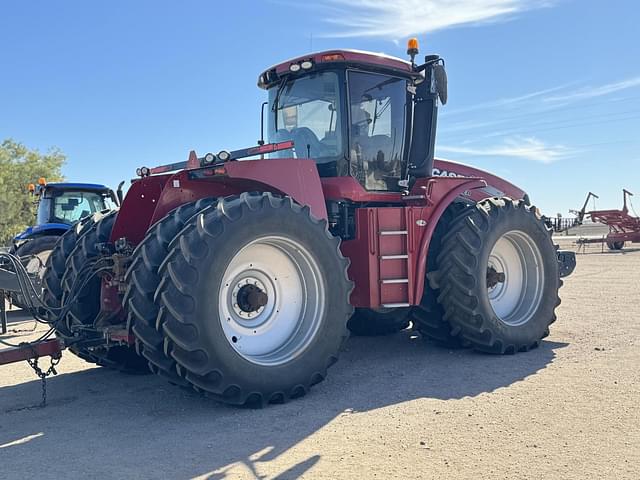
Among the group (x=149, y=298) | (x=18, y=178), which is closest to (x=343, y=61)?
(x=149, y=298)

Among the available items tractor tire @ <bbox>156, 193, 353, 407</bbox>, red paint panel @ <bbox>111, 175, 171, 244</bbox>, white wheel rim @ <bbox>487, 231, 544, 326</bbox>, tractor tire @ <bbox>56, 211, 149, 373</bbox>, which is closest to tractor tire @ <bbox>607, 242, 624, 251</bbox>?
white wheel rim @ <bbox>487, 231, 544, 326</bbox>

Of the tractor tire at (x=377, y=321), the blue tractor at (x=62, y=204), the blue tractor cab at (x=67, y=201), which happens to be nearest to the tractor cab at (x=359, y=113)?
the tractor tire at (x=377, y=321)

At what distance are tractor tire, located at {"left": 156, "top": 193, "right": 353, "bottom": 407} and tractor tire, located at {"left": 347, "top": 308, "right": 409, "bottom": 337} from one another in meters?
2.37

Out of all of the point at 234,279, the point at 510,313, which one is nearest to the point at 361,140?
the point at 234,279

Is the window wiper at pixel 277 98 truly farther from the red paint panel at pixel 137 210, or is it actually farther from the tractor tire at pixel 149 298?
the tractor tire at pixel 149 298

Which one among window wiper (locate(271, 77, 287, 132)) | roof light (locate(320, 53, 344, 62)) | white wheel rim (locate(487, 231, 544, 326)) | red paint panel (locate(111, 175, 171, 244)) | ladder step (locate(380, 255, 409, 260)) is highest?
roof light (locate(320, 53, 344, 62))

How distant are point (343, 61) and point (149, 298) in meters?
3.03

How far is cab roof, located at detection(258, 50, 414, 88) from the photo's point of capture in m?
5.90

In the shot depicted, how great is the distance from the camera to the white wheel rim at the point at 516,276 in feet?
22.7

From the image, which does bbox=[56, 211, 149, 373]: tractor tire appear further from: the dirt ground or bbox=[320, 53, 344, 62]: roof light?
bbox=[320, 53, 344, 62]: roof light

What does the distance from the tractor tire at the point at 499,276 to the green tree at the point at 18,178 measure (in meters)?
35.9

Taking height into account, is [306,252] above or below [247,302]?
above

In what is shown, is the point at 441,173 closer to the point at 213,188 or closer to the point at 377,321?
the point at 377,321

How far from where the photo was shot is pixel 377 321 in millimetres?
7461
